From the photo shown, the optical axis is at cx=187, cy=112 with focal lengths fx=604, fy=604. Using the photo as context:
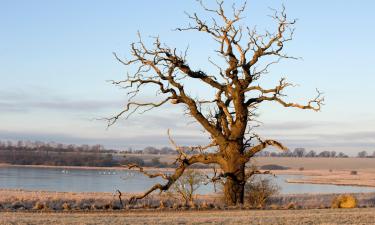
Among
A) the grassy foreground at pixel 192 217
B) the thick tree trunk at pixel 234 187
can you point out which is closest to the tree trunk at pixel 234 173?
the thick tree trunk at pixel 234 187

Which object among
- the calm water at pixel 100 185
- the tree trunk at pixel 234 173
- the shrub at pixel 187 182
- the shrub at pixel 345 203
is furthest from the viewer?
the calm water at pixel 100 185

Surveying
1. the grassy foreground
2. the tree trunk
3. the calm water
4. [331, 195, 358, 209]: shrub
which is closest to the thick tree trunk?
the tree trunk

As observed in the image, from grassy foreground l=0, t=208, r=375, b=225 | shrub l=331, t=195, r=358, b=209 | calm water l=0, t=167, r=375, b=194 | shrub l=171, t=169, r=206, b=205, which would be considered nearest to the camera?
grassy foreground l=0, t=208, r=375, b=225

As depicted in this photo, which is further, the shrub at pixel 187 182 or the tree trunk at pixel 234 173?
the shrub at pixel 187 182

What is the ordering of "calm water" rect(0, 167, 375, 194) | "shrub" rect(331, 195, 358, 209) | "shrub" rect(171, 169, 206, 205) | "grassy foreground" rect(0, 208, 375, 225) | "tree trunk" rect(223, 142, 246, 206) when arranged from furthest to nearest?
1. "calm water" rect(0, 167, 375, 194)
2. "shrub" rect(171, 169, 206, 205)
3. "shrub" rect(331, 195, 358, 209)
4. "tree trunk" rect(223, 142, 246, 206)
5. "grassy foreground" rect(0, 208, 375, 225)

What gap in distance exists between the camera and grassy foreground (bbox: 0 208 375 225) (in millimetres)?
17562

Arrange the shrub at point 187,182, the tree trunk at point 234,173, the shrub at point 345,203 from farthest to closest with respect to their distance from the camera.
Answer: the shrub at point 187,182 → the shrub at point 345,203 → the tree trunk at point 234,173

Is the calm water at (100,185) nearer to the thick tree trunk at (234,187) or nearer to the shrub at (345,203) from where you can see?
the shrub at (345,203)

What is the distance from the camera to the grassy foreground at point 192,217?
1756 cm

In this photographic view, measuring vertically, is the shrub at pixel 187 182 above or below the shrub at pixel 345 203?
above

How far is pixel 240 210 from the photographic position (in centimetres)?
2181

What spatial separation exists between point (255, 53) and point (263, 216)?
6772 mm

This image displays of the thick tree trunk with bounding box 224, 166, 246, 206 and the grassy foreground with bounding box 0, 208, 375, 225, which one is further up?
the thick tree trunk with bounding box 224, 166, 246, 206

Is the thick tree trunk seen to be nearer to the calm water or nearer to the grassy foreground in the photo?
the grassy foreground
